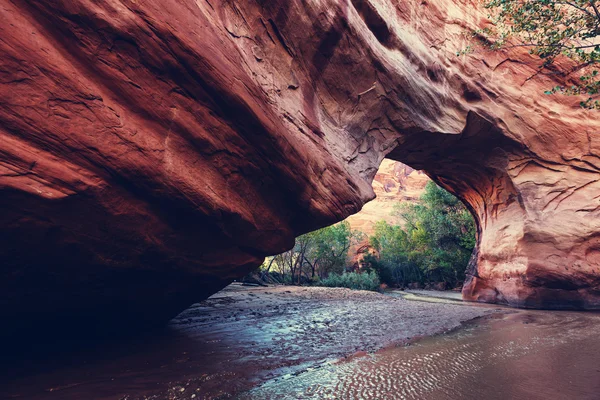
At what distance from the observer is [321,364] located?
430 centimetres

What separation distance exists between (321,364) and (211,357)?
1.55 meters

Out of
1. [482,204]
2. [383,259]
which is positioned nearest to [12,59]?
[482,204]

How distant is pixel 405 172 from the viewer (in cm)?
6925

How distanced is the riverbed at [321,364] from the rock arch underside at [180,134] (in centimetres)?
93

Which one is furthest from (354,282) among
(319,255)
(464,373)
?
(464,373)

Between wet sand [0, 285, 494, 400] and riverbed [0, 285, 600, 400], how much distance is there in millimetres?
15

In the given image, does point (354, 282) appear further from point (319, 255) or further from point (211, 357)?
point (211, 357)

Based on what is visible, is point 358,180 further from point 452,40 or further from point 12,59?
point 452,40

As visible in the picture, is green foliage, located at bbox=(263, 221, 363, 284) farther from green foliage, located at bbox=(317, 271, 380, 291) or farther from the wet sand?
the wet sand

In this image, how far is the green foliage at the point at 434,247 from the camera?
23.5 m

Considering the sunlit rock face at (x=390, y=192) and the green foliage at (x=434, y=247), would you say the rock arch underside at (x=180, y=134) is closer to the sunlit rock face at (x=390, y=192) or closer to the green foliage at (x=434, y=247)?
the green foliage at (x=434, y=247)

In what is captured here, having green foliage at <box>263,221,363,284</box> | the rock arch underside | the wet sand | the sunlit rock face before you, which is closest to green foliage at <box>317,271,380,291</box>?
green foliage at <box>263,221,363,284</box>

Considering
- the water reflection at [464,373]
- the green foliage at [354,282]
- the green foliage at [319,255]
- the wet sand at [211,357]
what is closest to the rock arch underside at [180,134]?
the wet sand at [211,357]

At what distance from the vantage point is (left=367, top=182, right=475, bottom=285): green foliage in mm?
23484
